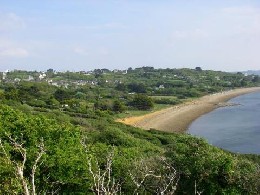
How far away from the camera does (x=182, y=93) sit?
452 feet

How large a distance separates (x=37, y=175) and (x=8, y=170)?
6.29 feet

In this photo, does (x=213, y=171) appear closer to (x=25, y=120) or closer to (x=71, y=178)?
(x=71, y=178)

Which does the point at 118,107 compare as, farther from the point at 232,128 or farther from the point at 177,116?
the point at 232,128

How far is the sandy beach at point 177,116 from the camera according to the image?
79162 millimetres

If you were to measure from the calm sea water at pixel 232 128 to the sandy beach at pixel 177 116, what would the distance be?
7.44 feet

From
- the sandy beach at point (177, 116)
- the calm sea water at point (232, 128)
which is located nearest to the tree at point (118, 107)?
the sandy beach at point (177, 116)

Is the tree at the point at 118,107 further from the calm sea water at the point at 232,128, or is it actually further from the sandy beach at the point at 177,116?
the calm sea water at the point at 232,128

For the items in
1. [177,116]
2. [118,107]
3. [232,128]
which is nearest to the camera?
[232,128]

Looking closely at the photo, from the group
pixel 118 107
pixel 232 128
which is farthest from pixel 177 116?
pixel 232 128

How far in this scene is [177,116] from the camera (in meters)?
91.7

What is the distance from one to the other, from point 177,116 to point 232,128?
693 inches

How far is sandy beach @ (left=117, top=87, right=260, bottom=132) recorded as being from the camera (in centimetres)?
7916

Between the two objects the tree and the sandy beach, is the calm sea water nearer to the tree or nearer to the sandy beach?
the sandy beach

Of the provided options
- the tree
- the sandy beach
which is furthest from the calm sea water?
the tree
